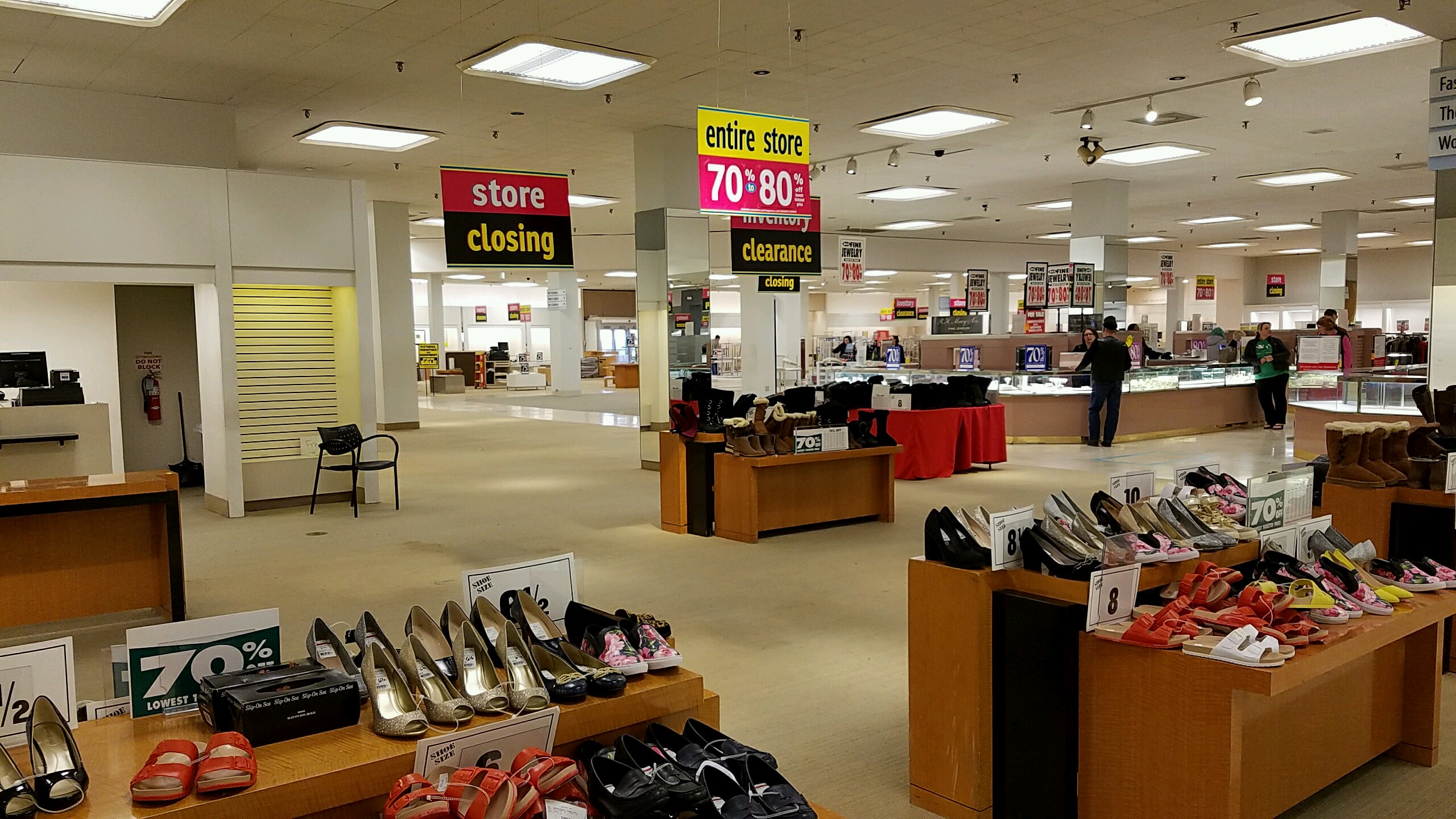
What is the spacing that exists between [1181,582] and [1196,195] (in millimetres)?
16094

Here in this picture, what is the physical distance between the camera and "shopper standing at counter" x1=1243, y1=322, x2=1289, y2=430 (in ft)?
50.8

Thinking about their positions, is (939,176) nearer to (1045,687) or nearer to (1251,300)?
(1045,687)

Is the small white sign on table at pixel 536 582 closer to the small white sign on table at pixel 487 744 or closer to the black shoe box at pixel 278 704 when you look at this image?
the black shoe box at pixel 278 704

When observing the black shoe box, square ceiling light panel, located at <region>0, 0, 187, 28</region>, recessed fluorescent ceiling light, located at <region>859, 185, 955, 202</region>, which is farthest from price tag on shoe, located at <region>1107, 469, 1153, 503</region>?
recessed fluorescent ceiling light, located at <region>859, 185, 955, 202</region>

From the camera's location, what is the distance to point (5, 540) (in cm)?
559

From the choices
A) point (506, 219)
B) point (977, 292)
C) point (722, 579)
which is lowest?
point (722, 579)

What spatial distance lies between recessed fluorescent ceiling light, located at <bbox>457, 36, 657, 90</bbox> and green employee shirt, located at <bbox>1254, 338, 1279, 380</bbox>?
11249mm

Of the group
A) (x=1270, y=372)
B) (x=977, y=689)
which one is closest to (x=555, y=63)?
(x=977, y=689)

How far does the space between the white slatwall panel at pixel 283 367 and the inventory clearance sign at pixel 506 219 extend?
7.21ft

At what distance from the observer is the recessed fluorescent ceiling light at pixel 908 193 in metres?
16.1

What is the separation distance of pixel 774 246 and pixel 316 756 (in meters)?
9.37

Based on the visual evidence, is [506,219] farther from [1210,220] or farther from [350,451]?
[1210,220]

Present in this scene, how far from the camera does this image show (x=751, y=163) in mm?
7117

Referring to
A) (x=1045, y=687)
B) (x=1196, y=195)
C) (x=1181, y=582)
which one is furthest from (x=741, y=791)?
(x=1196, y=195)
